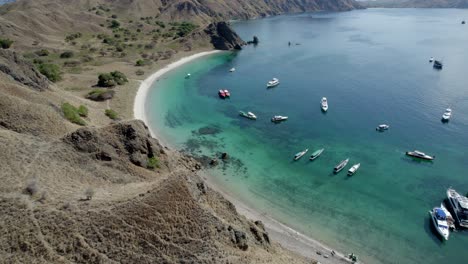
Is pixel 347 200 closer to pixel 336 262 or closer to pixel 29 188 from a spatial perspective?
pixel 336 262

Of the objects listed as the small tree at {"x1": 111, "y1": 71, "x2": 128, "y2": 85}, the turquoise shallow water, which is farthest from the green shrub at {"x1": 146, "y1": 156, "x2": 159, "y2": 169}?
the small tree at {"x1": 111, "y1": 71, "x2": 128, "y2": 85}

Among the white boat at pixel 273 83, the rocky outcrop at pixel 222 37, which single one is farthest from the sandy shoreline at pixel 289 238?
the rocky outcrop at pixel 222 37

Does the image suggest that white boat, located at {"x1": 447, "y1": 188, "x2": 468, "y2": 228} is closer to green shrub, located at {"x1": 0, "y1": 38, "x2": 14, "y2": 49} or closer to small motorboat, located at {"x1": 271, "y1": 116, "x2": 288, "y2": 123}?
small motorboat, located at {"x1": 271, "y1": 116, "x2": 288, "y2": 123}

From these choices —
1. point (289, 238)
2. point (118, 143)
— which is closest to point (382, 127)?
point (289, 238)

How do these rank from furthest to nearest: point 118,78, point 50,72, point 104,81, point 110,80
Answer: point 118,78 → point 110,80 → point 104,81 → point 50,72

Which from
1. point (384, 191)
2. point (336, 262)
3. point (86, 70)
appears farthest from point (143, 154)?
point (86, 70)

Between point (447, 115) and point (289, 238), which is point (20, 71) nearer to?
point (289, 238)

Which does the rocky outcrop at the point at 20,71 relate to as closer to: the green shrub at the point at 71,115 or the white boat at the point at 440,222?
the green shrub at the point at 71,115
